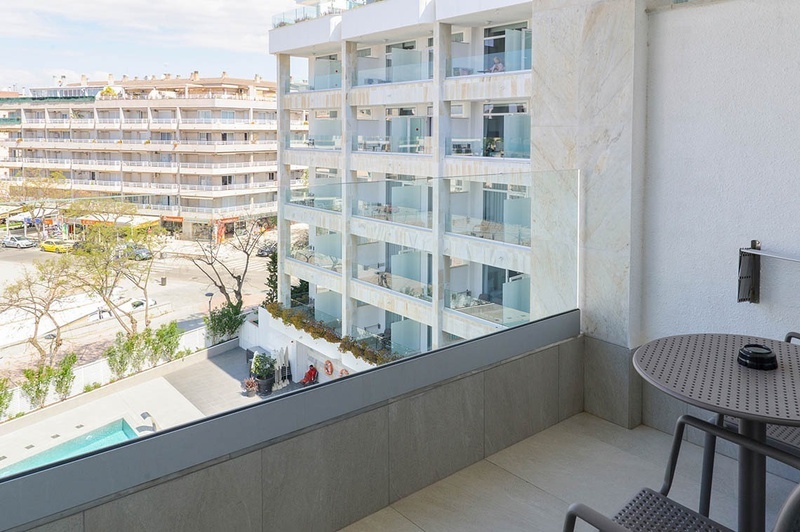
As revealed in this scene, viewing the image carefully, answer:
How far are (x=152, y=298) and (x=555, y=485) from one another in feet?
5.75

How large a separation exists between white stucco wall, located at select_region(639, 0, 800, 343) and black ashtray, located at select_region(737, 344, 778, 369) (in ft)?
2.97

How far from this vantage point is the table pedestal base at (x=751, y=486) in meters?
1.96

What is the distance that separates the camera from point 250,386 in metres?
2.35

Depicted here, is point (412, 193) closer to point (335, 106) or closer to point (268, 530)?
point (268, 530)

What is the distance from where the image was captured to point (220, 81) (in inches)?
1312

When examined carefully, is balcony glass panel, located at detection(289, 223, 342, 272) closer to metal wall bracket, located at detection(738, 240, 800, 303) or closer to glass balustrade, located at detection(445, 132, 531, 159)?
metal wall bracket, located at detection(738, 240, 800, 303)

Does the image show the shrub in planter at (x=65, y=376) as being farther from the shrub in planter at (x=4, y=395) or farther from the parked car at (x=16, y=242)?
the parked car at (x=16, y=242)

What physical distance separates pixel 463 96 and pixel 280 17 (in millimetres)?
10296

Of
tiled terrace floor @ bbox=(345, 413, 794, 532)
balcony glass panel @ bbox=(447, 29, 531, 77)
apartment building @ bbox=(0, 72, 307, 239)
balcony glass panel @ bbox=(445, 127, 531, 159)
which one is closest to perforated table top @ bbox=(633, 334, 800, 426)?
tiled terrace floor @ bbox=(345, 413, 794, 532)

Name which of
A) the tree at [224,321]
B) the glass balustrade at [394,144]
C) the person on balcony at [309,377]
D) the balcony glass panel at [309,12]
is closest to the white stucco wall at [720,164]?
the person on balcony at [309,377]

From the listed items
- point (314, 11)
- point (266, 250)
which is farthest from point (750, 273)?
point (314, 11)

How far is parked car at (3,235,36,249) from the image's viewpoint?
184cm

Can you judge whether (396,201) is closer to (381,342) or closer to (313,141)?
(381,342)

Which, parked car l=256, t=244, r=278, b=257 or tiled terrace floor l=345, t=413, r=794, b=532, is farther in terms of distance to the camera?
parked car l=256, t=244, r=278, b=257
